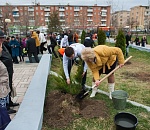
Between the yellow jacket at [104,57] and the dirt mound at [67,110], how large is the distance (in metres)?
0.56

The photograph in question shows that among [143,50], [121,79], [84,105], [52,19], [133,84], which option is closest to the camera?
[84,105]

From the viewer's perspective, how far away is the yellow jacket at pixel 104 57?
3409 mm

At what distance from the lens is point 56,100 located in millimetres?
3627

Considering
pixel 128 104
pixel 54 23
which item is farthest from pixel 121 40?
pixel 54 23

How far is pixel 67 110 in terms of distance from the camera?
3.25 metres

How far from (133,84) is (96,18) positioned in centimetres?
6911

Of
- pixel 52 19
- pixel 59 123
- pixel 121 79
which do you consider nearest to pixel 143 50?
pixel 121 79

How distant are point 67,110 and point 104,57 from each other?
1.17 m

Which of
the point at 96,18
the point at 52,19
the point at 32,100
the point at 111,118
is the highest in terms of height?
the point at 96,18

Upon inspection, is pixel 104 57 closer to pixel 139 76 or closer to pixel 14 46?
pixel 139 76

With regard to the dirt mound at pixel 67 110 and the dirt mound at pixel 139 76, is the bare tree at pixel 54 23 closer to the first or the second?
the dirt mound at pixel 139 76

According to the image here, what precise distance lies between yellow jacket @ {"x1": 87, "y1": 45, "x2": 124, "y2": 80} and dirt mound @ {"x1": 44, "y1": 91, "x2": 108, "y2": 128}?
559mm

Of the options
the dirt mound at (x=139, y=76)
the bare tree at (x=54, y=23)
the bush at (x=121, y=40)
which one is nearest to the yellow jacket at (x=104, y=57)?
the dirt mound at (x=139, y=76)

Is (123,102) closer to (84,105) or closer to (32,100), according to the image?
(84,105)
